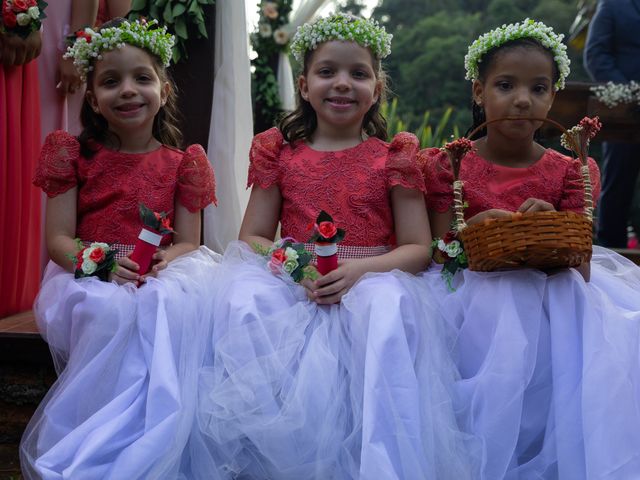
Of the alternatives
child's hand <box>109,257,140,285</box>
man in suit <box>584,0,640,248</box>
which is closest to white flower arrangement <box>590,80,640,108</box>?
man in suit <box>584,0,640,248</box>

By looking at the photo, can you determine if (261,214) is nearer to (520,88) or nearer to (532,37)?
(520,88)

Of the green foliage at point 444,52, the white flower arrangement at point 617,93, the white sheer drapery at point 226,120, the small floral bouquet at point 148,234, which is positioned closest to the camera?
the small floral bouquet at point 148,234

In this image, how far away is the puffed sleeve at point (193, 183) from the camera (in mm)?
3496

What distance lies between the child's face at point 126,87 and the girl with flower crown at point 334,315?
0.50 metres

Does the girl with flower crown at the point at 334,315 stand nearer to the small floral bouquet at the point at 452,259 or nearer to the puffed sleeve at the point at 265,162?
the puffed sleeve at the point at 265,162

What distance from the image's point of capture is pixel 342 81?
3348 mm

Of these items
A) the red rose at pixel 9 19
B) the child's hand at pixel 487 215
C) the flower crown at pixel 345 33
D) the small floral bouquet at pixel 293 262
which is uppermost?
the flower crown at pixel 345 33

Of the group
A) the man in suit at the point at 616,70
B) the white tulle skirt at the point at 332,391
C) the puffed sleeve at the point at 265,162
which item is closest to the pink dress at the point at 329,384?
the white tulle skirt at the point at 332,391

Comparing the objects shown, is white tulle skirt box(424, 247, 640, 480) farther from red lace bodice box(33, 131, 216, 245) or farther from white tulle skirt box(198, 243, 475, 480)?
red lace bodice box(33, 131, 216, 245)

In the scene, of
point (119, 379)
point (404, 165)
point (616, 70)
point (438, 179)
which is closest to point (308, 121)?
point (404, 165)

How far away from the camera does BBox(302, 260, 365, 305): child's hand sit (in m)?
2.88

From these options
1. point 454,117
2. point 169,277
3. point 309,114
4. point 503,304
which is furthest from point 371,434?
point 454,117

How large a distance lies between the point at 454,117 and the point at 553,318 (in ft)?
84.5

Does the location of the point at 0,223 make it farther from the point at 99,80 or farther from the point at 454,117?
the point at 454,117
